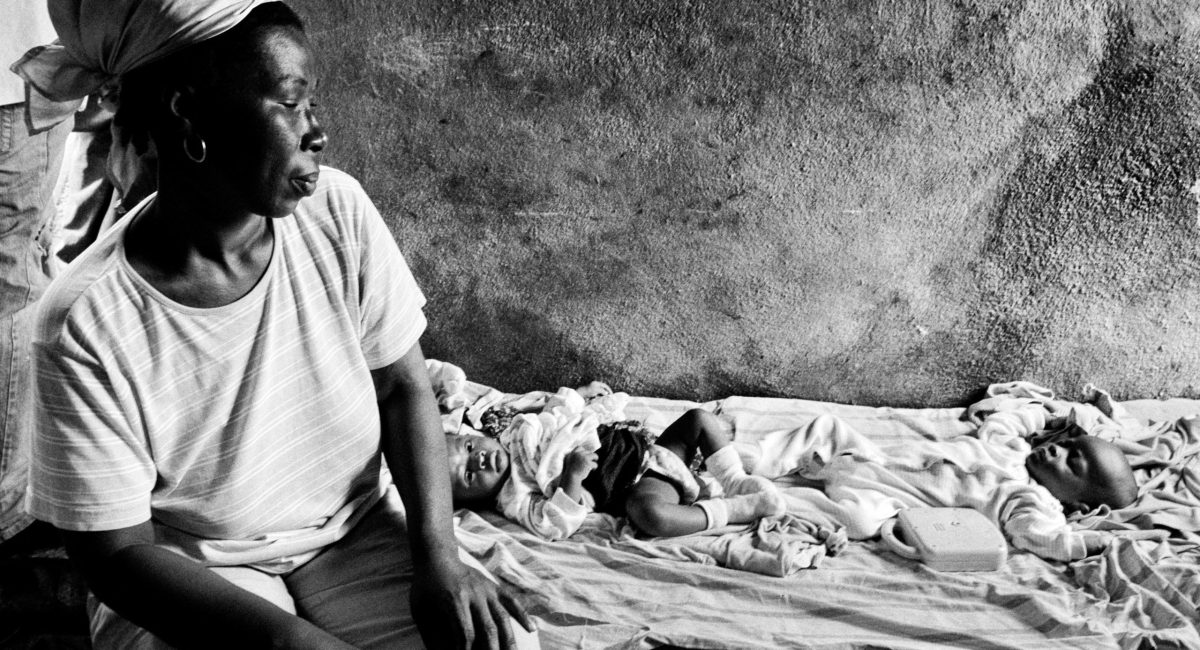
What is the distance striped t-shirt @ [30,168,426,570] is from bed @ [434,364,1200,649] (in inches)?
26.8

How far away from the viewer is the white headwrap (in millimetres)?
1178

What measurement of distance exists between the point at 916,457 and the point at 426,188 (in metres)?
1.72

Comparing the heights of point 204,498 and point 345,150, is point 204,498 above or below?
below

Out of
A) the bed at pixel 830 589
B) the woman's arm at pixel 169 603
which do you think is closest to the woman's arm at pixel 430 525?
the woman's arm at pixel 169 603

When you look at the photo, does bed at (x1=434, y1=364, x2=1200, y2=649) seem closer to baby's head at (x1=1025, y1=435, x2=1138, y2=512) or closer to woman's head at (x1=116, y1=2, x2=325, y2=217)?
baby's head at (x1=1025, y1=435, x2=1138, y2=512)

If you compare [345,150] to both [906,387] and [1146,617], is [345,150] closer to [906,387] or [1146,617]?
[906,387]

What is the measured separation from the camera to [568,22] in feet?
8.47

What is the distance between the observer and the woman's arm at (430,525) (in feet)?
4.42

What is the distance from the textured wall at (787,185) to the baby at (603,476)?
0.36 meters

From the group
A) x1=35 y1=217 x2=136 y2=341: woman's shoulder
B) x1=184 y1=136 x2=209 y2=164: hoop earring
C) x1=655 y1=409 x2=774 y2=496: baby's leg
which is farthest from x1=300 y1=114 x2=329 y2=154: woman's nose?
x1=655 y1=409 x2=774 y2=496: baby's leg

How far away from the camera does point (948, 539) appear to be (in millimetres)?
2174

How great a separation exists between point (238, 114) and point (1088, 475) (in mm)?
2347

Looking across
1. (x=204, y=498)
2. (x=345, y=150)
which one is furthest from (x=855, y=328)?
(x=204, y=498)

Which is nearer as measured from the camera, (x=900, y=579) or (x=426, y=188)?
(x=900, y=579)
